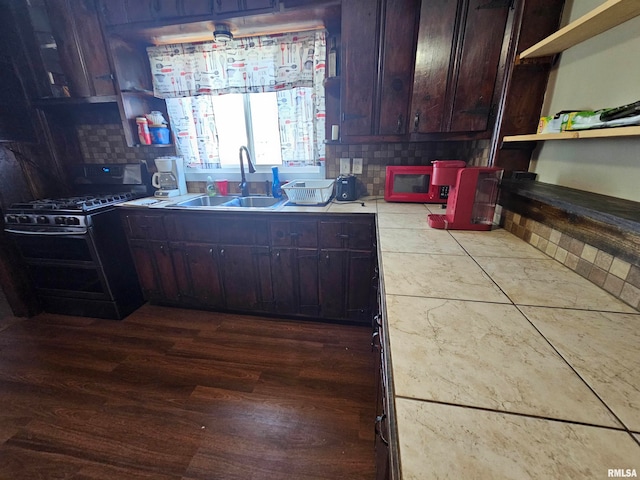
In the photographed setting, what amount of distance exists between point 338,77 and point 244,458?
2.28 meters

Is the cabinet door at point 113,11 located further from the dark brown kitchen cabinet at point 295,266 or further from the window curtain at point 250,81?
the dark brown kitchen cabinet at point 295,266

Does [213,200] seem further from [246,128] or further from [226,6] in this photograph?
[226,6]

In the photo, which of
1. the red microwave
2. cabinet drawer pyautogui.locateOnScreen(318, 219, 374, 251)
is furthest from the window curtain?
cabinet drawer pyautogui.locateOnScreen(318, 219, 374, 251)

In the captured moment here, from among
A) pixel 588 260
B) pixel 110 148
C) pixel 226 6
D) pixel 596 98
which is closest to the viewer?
pixel 588 260

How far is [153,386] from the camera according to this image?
153cm

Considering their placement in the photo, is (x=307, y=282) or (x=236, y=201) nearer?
(x=307, y=282)

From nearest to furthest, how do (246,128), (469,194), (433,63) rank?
(469,194) < (433,63) < (246,128)

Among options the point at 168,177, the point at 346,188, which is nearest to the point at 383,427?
the point at 346,188

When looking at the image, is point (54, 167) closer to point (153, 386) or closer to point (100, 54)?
point (100, 54)

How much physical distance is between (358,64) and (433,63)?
0.45m

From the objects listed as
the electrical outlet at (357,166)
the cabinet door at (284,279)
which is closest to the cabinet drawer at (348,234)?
the cabinet door at (284,279)

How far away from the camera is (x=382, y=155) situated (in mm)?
2123

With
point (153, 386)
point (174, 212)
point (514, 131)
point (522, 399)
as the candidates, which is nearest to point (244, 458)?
point (153, 386)

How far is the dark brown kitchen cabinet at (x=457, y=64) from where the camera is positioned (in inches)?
56.7
